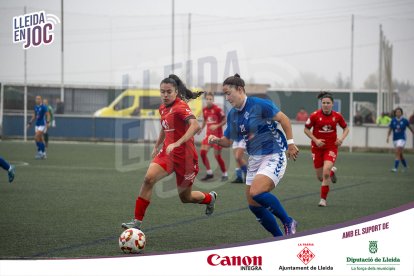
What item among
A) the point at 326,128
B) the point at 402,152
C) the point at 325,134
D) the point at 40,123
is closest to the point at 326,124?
the point at 326,128

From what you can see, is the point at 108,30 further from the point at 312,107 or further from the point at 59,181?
the point at 59,181

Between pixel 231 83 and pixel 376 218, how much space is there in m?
2.74

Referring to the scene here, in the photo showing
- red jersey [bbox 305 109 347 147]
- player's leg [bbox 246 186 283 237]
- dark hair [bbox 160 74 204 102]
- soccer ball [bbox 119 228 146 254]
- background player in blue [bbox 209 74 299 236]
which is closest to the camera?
soccer ball [bbox 119 228 146 254]

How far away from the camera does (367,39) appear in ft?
108

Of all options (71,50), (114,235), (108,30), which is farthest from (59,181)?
(108,30)

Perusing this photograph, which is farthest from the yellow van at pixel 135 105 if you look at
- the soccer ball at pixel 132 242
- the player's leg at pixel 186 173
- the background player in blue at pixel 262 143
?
the soccer ball at pixel 132 242

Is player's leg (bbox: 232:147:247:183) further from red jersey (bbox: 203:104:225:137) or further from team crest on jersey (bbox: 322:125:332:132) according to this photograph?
team crest on jersey (bbox: 322:125:332:132)

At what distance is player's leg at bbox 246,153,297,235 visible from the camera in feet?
27.7

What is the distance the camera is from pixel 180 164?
30.8 ft

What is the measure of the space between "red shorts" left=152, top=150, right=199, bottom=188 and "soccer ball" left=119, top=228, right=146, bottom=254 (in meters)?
1.39

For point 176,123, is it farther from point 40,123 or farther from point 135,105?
point 135,105

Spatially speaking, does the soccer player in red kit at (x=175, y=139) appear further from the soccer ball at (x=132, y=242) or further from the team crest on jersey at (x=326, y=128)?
the team crest on jersey at (x=326, y=128)

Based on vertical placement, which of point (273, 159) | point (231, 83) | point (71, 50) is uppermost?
point (71, 50)

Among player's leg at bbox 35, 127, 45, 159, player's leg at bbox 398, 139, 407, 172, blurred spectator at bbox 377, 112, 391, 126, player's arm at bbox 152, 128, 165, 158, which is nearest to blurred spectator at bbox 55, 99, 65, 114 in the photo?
player's leg at bbox 35, 127, 45, 159
